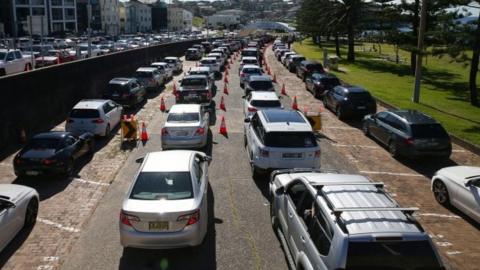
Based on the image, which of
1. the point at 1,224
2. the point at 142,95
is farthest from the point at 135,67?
the point at 1,224

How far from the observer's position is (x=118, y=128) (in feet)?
69.5

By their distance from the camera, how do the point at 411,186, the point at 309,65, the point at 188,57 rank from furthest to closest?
1. the point at 188,57
2. the point at 309,65
3. the point at 411,186

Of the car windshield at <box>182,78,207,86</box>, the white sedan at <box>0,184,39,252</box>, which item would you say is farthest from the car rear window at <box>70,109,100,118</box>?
the white sedan at <box>0,184,39,252</box>

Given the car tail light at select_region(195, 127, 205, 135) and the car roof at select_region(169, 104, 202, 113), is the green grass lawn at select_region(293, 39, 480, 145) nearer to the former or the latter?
the car tail light at select_region(195, 127, 205, 135)

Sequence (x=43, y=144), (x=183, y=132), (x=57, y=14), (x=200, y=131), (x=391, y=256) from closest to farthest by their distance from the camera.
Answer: (x=391, y=256)
(x=43, y=144)
(x=183, y=132)
(x=200, y=131)
(x=57, y=14)

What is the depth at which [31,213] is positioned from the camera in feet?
35.8

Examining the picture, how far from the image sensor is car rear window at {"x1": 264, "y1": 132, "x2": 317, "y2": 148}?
13203 mm

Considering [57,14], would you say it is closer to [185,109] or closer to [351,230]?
[185,109]

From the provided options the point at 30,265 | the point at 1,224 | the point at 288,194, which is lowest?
the point at 30,265

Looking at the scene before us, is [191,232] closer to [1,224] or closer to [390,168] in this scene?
[1,224]

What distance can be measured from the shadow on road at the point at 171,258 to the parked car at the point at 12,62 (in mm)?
22460

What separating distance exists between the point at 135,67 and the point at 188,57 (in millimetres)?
15892

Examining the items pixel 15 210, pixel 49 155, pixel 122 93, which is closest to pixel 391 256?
pixel 15 210

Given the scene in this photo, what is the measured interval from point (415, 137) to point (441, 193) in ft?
12.2
